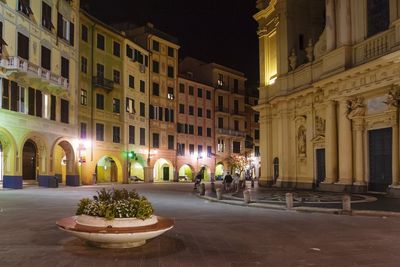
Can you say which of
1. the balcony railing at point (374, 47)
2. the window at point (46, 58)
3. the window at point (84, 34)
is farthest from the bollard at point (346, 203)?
the window at point (84, 34)

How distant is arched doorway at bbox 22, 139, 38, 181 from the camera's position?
40.3 metres

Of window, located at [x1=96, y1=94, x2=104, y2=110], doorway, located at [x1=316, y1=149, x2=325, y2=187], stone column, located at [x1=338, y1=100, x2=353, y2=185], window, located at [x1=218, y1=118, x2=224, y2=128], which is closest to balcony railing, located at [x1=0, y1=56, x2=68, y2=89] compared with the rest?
window, located at [x1=96, y1=94, x2=104, y2=110]

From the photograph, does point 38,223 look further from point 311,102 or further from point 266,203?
point 311,102

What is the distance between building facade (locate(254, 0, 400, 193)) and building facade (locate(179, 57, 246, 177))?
2926 centimetres

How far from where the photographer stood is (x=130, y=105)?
54.2 metres

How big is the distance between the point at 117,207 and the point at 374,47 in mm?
21789

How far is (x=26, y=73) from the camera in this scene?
32969mm

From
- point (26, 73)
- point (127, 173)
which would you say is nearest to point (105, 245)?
point (26, 73)

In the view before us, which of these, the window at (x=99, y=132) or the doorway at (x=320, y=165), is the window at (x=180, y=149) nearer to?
the window at (x=99, y=132)

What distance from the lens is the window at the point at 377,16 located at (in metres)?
26.7

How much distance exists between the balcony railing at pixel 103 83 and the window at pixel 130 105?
4.13 meters

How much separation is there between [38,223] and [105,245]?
16.7 ft

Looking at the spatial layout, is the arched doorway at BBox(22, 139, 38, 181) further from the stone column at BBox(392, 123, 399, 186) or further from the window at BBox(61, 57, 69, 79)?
the stone column at BBox(392, 123, 399, 186)

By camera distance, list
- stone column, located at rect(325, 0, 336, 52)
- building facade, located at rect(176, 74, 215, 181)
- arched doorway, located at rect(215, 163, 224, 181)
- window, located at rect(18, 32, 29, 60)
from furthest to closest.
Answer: arched doorway, located at rect(215, 163, 224, 181) → building facade, located at rect(176, 74, 215, 181) → window, located at rect(18, 32, 29, 60) → stone column, located at rect(325, 0, 336, 52)
